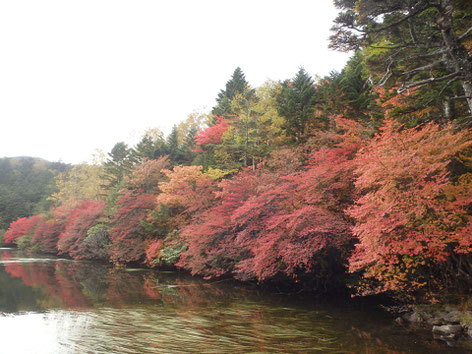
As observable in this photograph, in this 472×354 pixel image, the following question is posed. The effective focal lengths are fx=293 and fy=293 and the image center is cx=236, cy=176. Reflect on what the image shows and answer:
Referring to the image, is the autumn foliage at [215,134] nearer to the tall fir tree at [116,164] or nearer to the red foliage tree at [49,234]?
the tall fir tree at [116,164]

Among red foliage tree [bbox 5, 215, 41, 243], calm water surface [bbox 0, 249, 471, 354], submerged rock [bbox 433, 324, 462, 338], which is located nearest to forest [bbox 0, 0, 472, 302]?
submerged rock [bbox 433, 324, 462, 338]

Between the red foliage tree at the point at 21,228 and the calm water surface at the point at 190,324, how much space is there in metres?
40.2

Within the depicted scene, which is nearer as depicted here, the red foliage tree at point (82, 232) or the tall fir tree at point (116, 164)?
the red foliage tree at point (82, 232)

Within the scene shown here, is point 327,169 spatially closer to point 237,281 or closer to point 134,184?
point 237,281

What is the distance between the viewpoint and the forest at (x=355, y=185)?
8.06 m

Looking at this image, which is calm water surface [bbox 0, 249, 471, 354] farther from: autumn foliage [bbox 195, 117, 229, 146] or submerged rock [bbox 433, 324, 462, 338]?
autumn foliage [bbox 195, 117, 229, 146]

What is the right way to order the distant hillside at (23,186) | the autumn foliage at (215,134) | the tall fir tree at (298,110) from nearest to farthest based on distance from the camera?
the tall fir tree at (298,110) → the autumn foliage at (215,134) → the distant hillside at (23,186)

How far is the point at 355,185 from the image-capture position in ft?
37.8

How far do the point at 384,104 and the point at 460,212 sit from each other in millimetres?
6486

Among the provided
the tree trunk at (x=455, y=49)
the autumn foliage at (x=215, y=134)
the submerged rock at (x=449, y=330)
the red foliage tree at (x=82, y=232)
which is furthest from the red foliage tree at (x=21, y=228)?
the tree trunk at (x=455, y=49)

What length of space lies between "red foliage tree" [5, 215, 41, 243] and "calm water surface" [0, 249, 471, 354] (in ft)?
132

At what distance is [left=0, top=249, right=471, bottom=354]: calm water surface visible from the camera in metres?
7.07

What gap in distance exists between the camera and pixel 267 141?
22656mm

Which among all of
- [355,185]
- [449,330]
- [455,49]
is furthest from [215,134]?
[449,330]
